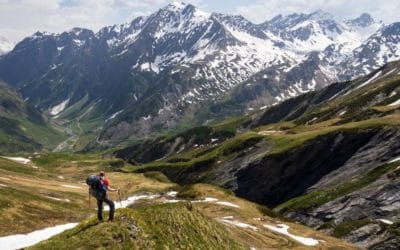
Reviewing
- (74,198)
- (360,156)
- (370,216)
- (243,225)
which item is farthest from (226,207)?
(360,156)

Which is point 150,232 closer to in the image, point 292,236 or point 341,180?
point 292,236

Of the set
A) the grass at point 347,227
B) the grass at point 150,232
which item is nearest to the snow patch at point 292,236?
the grass at point 150,232

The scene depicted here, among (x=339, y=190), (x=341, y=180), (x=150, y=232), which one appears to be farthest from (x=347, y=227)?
(x=150, y=232)

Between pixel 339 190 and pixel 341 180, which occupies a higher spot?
pixel 341 180

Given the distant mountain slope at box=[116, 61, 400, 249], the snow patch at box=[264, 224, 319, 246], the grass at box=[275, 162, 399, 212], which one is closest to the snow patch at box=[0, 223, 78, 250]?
the snow patch at box=[264, 224, 319, 246]

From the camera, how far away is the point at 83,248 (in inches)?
1331

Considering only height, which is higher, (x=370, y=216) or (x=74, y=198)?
(x=74, y=198)

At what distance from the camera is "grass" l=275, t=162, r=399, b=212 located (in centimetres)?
13588

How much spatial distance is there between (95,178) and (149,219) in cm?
579

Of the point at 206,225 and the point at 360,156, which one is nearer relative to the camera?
the point at 206,225

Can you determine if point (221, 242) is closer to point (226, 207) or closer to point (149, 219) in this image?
point (149, 219)

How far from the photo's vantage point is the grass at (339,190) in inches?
5349

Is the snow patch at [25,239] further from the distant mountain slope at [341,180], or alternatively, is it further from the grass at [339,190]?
the grass at [339,190]

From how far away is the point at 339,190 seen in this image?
5536 inches
